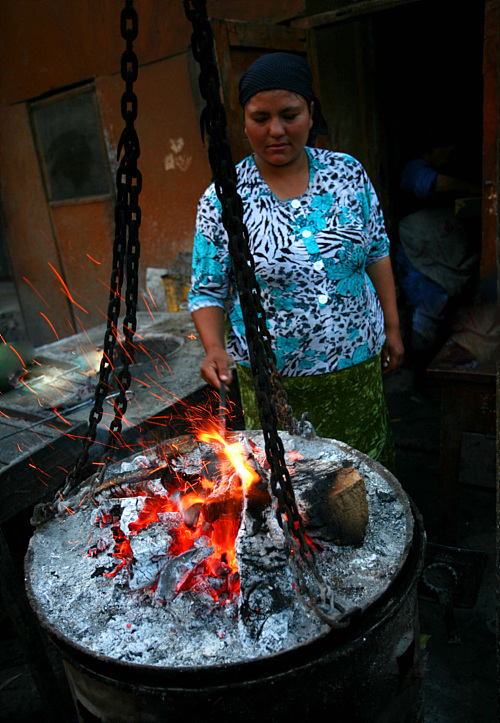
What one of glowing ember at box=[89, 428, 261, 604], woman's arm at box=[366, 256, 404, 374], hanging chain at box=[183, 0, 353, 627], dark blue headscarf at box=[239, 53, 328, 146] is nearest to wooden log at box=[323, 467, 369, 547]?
hanging chain at box=[183, 0, 353, 627]

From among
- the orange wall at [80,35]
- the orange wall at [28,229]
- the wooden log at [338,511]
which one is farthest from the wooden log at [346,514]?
the orange wall at [28,229]

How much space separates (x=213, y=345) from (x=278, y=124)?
2.99 ft

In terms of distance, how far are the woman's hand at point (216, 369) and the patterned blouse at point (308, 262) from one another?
0.23 m

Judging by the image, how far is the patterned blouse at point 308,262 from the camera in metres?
2.09

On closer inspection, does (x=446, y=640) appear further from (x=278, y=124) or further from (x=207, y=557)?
(x=278, y=124)

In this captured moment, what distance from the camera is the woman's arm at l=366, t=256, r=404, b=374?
2.49 m

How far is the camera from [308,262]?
6.88 ft

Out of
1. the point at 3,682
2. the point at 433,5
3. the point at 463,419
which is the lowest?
the point at 3,682

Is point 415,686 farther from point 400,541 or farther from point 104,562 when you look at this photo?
point 104,562

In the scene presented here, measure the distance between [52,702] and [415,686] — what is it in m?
1.71

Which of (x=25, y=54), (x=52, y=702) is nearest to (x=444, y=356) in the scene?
(x=52, y=702)

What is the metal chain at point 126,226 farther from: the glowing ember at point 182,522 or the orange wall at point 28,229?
the orange wall at point 28,229

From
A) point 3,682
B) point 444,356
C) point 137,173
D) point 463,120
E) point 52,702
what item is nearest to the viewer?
point 137,173

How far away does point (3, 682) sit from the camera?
2.78 meters
